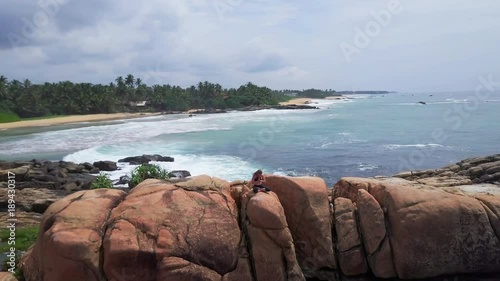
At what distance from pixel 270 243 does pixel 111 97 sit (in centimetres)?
11322

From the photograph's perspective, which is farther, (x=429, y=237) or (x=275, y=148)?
(x=275, y=148)

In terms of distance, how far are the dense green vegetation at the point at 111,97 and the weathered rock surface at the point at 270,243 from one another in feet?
301

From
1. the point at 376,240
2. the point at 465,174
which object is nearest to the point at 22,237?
the point at 376,240

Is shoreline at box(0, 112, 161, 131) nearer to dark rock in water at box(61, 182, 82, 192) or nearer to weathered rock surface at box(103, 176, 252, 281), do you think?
dark rock in water at box(61, 182, 82, 192)

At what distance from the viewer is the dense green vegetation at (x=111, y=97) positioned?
318 feet

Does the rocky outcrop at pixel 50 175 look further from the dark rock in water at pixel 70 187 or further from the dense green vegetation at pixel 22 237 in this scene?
the dense green vegetation at pixel 22 237

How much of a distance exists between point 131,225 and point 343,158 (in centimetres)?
3423

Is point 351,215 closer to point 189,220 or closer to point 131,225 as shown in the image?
point 189,220

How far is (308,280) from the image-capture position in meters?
11.4

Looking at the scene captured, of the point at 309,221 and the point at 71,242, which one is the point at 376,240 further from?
the point at 71,242

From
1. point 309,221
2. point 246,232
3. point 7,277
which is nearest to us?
point 246,232

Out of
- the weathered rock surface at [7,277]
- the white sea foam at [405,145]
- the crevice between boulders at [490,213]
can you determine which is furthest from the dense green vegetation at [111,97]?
the crevice between boulders at [490,213]

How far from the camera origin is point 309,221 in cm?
1166

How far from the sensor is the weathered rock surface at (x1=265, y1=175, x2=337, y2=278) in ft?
37.8
